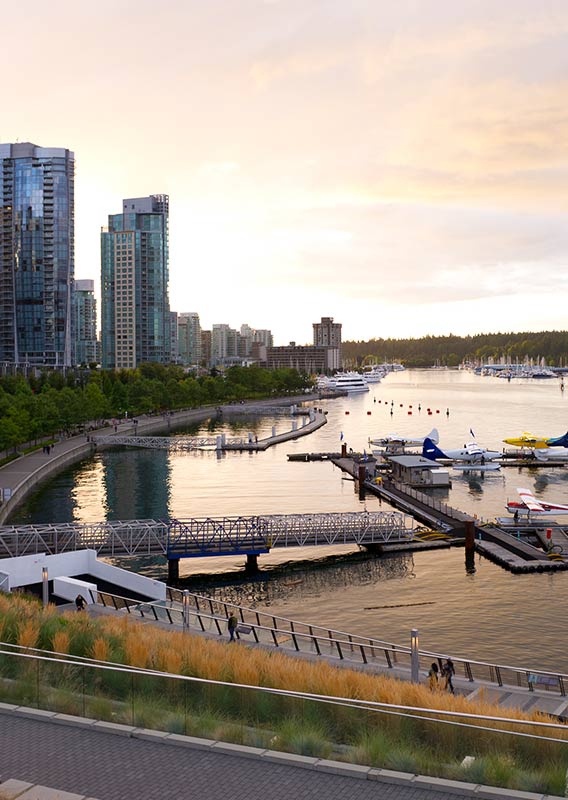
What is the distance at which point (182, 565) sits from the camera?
4388 centimetres

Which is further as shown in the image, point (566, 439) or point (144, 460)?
point (566, 439)

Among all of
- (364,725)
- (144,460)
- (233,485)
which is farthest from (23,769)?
(144,460)

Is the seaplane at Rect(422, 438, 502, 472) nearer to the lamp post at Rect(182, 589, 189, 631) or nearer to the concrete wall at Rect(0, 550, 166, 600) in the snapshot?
the concrete wall at Rect(0, 550, 166, 600)

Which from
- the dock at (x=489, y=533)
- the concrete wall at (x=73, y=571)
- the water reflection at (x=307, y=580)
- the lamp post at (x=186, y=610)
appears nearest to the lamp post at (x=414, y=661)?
the lamp post at (x=186, y=610)

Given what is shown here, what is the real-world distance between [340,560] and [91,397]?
77.4 meters

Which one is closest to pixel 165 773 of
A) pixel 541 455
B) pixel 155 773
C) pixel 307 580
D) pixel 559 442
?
pixel 155 773

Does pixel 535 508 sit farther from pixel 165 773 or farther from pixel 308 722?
pixel 165 773

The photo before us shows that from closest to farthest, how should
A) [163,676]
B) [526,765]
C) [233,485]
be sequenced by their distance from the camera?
[526,765] → [163,676] → [233,485]

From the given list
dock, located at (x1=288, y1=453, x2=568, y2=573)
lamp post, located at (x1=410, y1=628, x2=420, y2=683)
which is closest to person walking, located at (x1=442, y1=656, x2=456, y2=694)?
lamp post, located at (x1=410, y1=628, x2=420, y2=683)

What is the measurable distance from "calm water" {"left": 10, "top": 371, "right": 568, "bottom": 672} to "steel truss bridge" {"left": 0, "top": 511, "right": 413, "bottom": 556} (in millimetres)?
1496

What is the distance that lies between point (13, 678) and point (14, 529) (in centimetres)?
2822

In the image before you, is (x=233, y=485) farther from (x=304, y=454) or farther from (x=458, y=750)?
(x=458, y=750)

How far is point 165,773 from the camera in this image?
1231 cm

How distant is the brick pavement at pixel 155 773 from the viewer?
11.7 m
